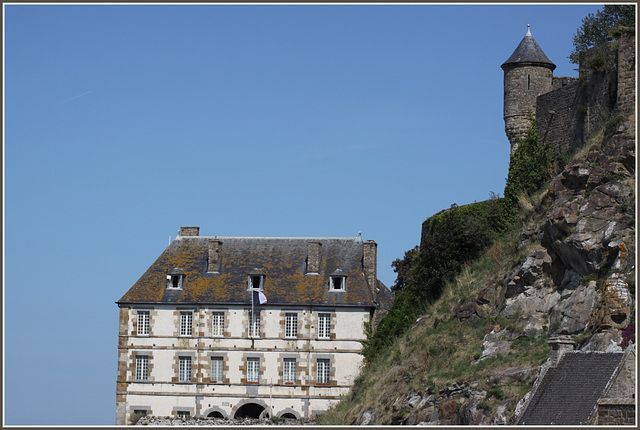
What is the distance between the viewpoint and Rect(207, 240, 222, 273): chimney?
4900cm

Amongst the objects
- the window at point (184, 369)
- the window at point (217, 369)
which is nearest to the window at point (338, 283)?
Result: the window at point (217, 369)

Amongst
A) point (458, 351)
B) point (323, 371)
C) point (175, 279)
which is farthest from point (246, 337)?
point (458, 351)

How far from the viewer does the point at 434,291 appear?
1483 inches

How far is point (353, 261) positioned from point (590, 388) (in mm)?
26696

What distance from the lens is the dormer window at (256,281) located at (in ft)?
157

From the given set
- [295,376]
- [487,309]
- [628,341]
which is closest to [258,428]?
[295,376]

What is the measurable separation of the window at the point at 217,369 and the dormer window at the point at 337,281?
5.86 meters

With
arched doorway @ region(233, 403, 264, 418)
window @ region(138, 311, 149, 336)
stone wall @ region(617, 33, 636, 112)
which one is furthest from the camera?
window @ region(138, 311, 149, 336)

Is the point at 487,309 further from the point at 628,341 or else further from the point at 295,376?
the point at 295,376

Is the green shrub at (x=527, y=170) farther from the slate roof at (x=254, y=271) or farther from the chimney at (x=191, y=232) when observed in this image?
the chimney at (x=191, y=232)

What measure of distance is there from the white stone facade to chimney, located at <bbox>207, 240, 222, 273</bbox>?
226cm

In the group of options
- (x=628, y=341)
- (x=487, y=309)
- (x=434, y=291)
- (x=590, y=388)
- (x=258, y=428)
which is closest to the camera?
(x=590, y=388)

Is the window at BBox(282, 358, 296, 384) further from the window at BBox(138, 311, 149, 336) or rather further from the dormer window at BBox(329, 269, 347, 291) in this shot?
the window at BBox(138, 311, 149, 336)

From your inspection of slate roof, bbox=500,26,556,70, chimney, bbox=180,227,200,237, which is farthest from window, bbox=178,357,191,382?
slate roof, bbox=500,26,556,70
